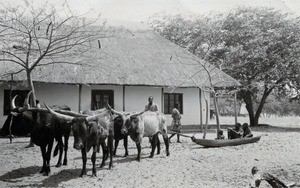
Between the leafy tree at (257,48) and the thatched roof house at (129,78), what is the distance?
9.99 ft

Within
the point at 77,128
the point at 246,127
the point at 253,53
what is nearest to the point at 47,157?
the point at 77,128

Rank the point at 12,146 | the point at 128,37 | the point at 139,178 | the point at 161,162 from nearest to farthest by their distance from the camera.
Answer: the point at 139,178 < the point at 161,162 < the point at 12,146 < the point at 128,37

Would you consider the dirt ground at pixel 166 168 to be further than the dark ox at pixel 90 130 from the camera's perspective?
Yes

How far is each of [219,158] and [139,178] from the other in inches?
126

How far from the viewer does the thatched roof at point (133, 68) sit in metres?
15.9

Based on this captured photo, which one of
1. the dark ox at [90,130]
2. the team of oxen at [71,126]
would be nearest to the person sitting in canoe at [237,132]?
the team of oxen at [71,126]

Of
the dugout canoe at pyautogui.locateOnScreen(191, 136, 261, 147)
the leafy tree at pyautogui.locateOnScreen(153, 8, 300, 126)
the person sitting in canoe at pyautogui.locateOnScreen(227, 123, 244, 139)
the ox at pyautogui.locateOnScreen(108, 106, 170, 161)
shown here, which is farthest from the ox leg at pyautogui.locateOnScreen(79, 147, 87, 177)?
the leafy tree at pyautogui.locateOnScreen(153, 8, 300, 126)

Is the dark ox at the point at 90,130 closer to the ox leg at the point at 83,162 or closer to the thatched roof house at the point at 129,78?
the ox leg at the point at 83,162

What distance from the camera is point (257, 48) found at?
71.4 feet

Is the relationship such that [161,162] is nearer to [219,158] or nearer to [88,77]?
[219,158]

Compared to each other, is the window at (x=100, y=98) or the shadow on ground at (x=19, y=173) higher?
the window at (x=100, y=98)

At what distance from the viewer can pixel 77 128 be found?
7.07 m

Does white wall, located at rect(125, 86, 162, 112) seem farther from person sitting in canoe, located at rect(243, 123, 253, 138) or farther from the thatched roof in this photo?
person sitting in canoe, located at rect(243, 123, 253, 138)

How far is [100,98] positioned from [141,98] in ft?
6.85
